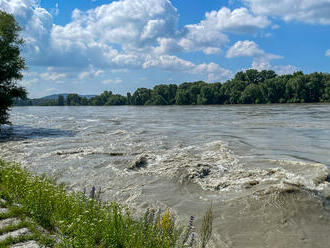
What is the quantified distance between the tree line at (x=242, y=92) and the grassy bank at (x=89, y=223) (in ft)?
328

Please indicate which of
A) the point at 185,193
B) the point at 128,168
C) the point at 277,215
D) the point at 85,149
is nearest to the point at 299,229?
the point at 277,215

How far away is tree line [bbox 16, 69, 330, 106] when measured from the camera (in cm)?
9569

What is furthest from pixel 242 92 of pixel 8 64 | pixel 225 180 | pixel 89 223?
pixel 89 223

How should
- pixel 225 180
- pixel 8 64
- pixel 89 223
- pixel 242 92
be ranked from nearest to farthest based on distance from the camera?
pixel 89 223, pixel 225 180, pixel 8 64, pixel 242 92

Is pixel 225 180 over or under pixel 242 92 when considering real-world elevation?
under

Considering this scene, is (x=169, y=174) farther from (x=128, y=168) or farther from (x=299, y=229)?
(x=299, y=229)

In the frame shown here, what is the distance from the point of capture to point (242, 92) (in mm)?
109375

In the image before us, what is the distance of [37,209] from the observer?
19.8 ft

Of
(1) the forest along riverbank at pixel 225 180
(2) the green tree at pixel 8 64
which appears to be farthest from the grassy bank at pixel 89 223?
(2) the green tree at pixel 8 64

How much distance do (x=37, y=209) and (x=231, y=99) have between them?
4417 inches

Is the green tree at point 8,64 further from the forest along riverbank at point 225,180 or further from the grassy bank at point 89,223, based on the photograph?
the grassy bank at point 89,223

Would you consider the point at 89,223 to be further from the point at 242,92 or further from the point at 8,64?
the point at 242,92

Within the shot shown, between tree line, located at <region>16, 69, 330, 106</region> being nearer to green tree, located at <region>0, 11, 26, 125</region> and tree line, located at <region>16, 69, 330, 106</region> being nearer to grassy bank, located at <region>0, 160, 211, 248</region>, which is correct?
green tree, located at <region>0, 11, 26, 125</region>

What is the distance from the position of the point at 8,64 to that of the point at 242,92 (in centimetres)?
9276
